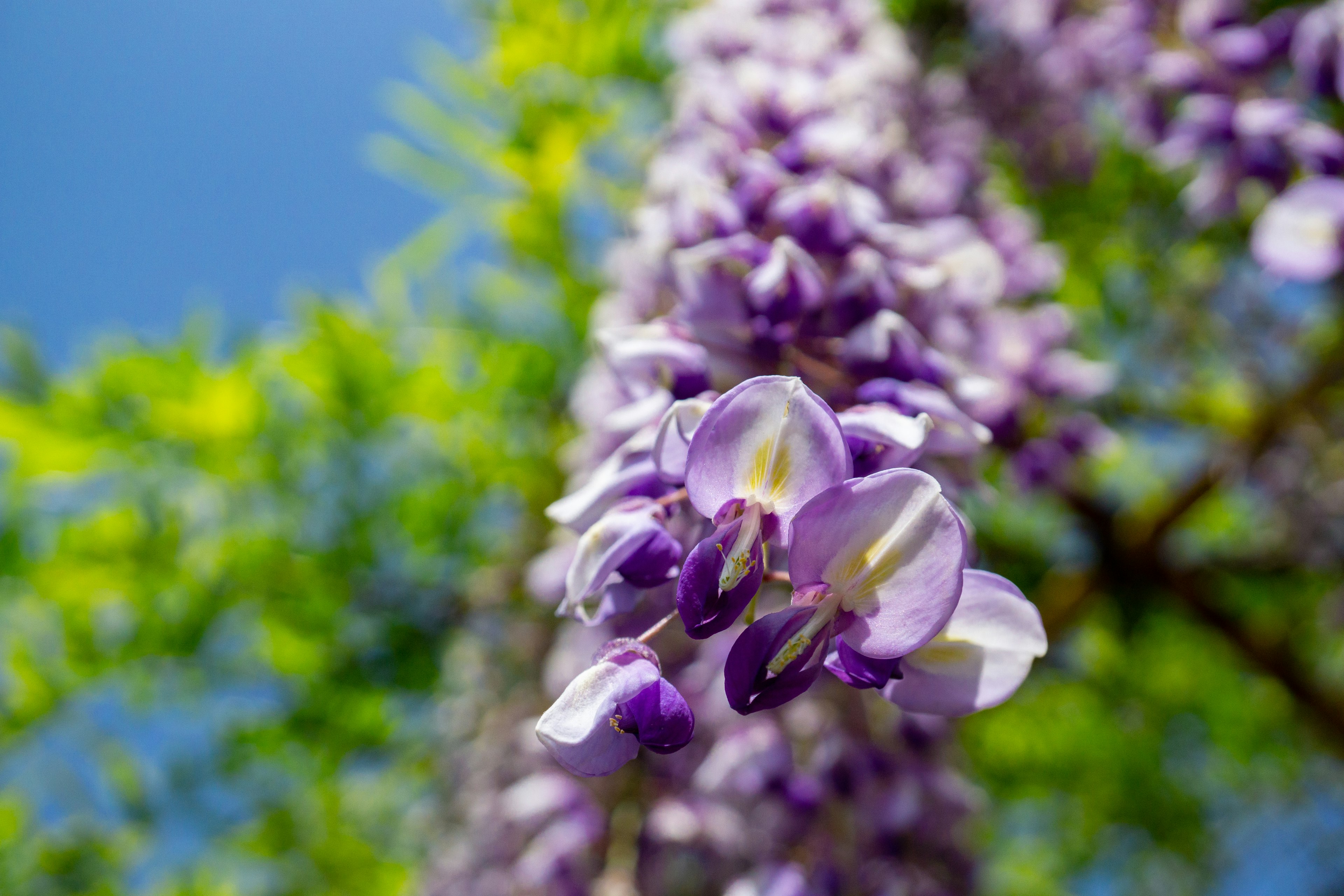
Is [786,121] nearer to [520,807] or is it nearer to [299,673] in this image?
[520,807]

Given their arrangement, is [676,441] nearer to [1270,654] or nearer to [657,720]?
[657,720]

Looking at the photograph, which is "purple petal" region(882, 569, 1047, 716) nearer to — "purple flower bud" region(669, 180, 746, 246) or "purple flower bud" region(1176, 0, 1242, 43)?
"purple flower bud" region(669, 180, 746, 246)

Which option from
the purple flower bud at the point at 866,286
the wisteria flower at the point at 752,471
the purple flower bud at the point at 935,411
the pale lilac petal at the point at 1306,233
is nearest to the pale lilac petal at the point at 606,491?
the wisteria flower at the point at 752,471

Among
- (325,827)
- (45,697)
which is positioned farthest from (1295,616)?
(45,697)

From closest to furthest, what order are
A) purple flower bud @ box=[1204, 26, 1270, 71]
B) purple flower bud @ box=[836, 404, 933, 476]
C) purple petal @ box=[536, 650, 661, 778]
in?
1. purple petal @ box=[536, 650, 661, 778]
2. purple flower bud @ box=[836, 404, 933, 476]
3. purple flower bud @ box=[1204, 26, 1270, 71]

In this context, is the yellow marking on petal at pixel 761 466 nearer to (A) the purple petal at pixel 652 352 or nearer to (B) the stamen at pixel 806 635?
(B) the stamen at pixel 806 635

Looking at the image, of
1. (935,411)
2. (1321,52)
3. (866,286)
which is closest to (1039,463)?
(1321,52)

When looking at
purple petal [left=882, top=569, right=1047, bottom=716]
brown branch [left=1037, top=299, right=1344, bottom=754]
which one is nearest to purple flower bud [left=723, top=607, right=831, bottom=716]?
purple petal [left=882, top=569, right=1047, bottom=716]
